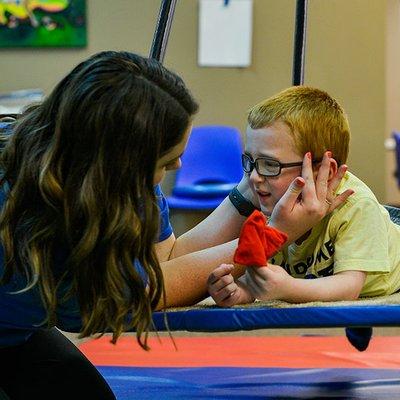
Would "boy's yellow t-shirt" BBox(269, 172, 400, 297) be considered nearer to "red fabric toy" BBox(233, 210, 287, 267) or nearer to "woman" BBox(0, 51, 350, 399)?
"red fabric toy" BBox(233, 210, 287, 267)

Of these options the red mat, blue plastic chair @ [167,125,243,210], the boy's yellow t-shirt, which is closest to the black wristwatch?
the boy's yellow t-shirt

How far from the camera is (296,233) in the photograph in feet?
4.87

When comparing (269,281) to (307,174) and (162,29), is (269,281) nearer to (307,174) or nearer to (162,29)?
(307,174)

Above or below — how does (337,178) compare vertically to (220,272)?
above

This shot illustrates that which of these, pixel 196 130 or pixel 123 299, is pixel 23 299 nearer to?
pixel 123 299

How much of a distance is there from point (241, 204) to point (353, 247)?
0.91 ft

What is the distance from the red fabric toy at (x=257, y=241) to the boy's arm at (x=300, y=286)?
5 centimetres

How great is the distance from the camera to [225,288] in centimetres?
152

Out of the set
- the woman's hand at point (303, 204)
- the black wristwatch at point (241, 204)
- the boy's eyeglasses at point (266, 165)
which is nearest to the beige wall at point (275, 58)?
the black wristwatch at point (241, 204)

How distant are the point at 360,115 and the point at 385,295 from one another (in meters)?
2.85

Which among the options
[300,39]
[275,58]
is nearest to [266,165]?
[300,39]

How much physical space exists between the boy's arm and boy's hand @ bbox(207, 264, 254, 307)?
0.02 m

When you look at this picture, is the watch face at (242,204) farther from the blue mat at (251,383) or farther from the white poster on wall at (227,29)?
the white poster on wall at (227,29)

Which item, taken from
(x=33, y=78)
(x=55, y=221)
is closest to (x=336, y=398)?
(x=55, y=221)
